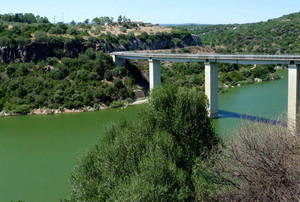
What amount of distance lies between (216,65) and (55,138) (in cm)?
1333

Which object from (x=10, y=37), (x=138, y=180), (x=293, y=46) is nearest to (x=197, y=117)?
(x=138, y=180)

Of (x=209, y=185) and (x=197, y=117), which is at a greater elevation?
(x=197, y=117)

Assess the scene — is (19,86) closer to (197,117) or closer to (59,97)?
(59,97)

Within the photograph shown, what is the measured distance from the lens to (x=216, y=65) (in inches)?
1142

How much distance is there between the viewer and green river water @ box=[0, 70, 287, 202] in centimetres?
1634

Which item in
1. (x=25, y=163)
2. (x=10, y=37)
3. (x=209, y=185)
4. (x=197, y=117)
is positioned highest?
(x=10, y=37)

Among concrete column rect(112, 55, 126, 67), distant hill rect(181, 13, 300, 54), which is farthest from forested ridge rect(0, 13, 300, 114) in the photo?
distant hill rect(181, 13, 300, 54)

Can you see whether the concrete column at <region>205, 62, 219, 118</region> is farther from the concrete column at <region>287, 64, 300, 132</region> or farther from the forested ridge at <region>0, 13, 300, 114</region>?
the forested ridge at <region>0, 13, 300, 114</region>

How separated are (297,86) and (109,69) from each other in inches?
897

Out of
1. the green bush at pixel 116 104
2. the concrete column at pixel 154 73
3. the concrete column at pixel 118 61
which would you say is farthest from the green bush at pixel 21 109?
the concrete column at pixel 118 61

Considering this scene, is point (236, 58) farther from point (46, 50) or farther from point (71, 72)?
point (46, 50)

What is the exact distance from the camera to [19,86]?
3512 cm

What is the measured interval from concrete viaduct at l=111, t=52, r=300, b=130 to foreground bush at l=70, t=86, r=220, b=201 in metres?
3.46

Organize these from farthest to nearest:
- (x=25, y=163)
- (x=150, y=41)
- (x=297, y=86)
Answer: (x=150, y=41) → (x=297, y=86) → (x=25, y=163)
